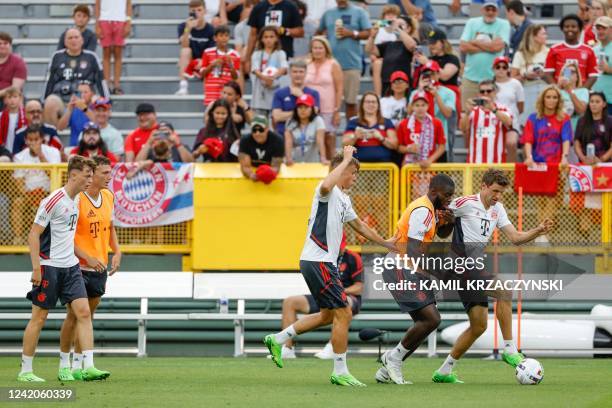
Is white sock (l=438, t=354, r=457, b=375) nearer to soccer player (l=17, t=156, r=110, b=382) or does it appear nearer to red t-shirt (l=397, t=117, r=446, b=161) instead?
soccer player (l=17, t=156, r=110, b=382)

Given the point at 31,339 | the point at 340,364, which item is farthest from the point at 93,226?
the point at 340,364

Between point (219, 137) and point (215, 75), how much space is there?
1989 mm

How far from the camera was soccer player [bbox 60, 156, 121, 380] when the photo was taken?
13383 millimetres

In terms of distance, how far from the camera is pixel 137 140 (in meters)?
19.6

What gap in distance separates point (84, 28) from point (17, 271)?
16.4 feet

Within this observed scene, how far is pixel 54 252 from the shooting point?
42.4 ft

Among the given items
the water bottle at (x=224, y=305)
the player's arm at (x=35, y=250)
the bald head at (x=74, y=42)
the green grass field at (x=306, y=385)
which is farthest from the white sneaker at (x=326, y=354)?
the bald head at (x=74, y=42)

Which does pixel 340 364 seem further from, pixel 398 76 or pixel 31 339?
pixel 398 76

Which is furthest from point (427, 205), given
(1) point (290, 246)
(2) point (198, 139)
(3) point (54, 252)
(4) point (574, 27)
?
(4) point (574, 27)

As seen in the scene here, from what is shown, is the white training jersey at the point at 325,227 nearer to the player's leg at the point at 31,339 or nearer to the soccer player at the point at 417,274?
the soccer player at the point at 417,274

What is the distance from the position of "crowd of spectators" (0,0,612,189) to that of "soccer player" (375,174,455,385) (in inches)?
222

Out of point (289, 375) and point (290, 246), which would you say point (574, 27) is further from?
point (289, 375)

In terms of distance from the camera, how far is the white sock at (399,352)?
12.8 m

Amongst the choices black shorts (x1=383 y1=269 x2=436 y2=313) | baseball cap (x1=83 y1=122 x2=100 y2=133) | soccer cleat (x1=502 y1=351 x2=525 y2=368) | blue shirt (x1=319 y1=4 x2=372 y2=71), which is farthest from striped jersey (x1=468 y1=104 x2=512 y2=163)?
black shorts (x1=383 y1=269 x2=436 y2=313)
